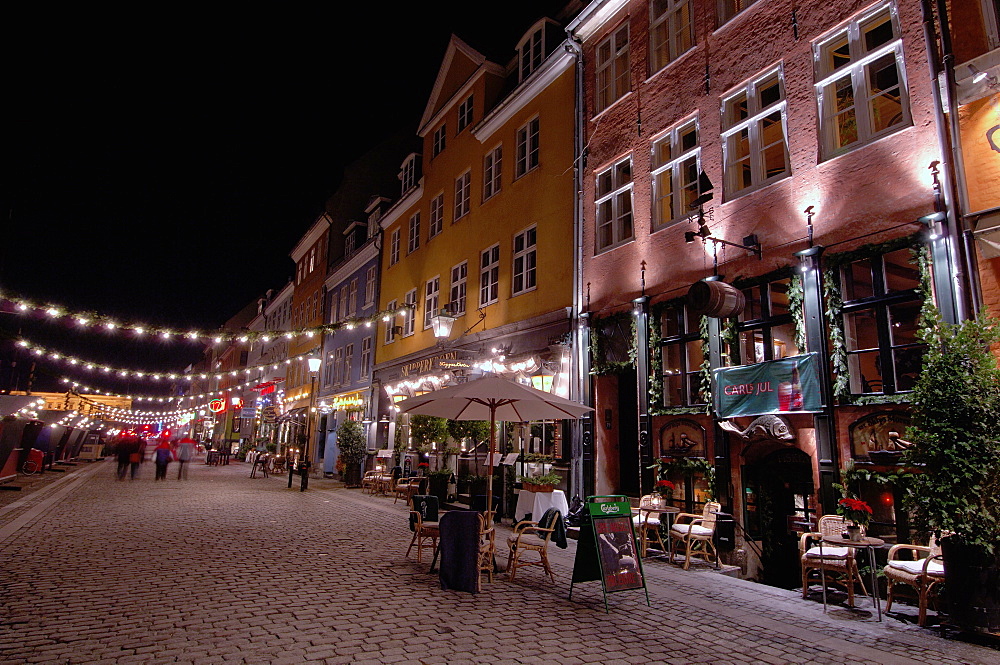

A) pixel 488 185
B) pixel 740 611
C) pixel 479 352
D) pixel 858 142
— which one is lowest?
pixel 740 611

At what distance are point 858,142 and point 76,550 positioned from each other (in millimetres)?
12892

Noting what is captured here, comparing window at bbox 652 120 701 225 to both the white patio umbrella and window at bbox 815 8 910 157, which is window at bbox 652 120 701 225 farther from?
the white patio umbrella

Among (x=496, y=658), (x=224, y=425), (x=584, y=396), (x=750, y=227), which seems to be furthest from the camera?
(x=224, y=425)

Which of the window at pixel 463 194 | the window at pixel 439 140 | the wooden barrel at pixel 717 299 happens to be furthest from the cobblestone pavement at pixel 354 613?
the window at pixel 439 140

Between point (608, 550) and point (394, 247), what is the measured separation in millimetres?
20853

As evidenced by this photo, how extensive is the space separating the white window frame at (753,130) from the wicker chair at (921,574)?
19.5 feet

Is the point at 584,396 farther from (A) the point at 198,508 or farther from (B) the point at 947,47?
(A) the point at 198,508

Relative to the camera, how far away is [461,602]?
263 inches

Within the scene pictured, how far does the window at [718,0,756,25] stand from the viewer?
1118 centimetres

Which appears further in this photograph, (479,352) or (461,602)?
(479,352)

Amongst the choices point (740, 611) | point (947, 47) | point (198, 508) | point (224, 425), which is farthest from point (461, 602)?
point (224, 425)

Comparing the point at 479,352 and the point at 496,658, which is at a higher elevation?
the point at 479,352

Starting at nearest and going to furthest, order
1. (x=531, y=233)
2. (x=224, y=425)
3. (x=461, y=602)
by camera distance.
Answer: (x=461, y=602) < (x=531, y=233) < (x=224, y=425)

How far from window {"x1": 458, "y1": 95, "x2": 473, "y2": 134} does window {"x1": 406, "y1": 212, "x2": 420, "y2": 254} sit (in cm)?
418
